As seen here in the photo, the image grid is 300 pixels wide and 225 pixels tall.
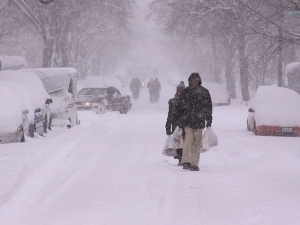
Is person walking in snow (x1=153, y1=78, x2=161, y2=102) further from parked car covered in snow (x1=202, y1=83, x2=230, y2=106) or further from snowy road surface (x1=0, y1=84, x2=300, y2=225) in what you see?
snowy road surface (x1=0, y1=84, x2=300, y2=225)

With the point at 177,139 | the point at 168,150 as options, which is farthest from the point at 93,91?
the point at 177,139

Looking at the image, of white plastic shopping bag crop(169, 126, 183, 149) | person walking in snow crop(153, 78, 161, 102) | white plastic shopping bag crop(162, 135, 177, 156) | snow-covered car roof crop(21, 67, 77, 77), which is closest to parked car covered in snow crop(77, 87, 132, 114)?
snow-covered car roof crop(21, 67, 77, 77)

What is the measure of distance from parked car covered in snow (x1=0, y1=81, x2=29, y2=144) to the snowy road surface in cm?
36

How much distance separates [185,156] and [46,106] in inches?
332

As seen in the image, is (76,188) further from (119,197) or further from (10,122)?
(10,122)

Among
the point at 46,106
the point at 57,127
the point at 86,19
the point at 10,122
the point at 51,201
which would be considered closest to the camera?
the point at 51,201

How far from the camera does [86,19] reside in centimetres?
A: 3956

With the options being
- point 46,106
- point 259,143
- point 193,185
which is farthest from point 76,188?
point 46,106

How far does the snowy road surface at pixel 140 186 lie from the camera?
21.4 ft

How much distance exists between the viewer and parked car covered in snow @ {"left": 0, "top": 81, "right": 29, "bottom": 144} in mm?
12812

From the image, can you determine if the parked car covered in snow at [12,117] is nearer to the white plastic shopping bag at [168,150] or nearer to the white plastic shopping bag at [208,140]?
the white plastic shopping bag at [168,150]

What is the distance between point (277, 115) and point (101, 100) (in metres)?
13.6

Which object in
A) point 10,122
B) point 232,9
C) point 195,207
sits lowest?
point 195,207

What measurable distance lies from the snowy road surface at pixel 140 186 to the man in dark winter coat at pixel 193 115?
427 mm
